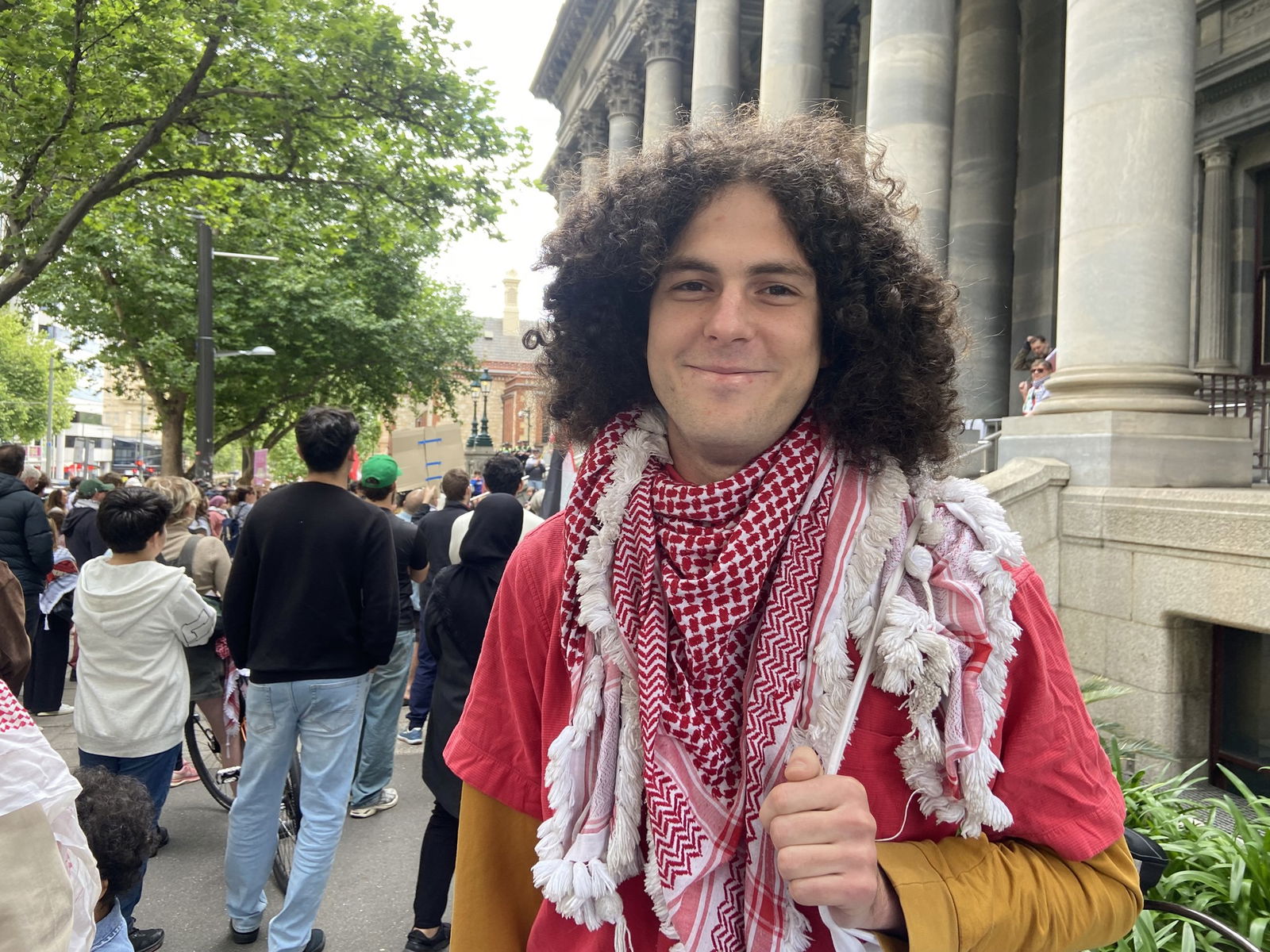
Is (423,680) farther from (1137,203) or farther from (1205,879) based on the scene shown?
(1137,203)

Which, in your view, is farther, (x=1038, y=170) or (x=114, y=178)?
(x=1038, y=170)

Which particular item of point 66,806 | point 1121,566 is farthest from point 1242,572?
point 66,806

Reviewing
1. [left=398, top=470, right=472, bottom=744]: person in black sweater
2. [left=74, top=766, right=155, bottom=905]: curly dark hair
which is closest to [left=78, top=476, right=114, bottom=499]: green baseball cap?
[left=398, top=470, right=472, bottom=744]: person in black sweater

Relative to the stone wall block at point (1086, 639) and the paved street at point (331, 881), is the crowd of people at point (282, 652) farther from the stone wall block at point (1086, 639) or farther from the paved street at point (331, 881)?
the stone wall block at point (1086, 639)

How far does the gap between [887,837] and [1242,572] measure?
5.22 metres

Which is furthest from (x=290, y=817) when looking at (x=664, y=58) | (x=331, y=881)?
(x=664, y=58)

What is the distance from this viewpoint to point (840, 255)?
1563 millimetres

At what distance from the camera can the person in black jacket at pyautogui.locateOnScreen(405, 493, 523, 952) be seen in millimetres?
4047

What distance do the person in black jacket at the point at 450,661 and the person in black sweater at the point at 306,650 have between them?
40cm

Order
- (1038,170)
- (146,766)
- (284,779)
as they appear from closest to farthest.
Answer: (284,779) → (146,766) → (1038,170)

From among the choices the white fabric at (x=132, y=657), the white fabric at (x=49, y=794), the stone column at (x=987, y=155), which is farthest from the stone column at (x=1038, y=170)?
the white fabric at (x=49, y=794)

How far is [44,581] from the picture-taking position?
7582 millimetres

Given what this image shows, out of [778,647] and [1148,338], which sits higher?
[1148,338]

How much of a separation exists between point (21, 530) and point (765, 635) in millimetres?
7754
